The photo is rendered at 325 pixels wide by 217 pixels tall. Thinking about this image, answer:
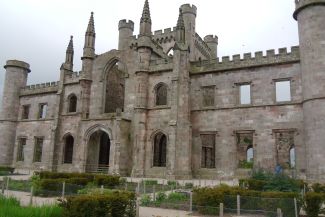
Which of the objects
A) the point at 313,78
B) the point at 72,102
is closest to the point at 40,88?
the point at 72,102

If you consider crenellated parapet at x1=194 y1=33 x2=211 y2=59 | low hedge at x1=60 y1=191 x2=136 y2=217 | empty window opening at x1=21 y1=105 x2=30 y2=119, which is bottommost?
low hedge at x1=60 y1=191 x2=136 y2=217

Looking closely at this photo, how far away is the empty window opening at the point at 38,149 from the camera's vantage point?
36.1 metres

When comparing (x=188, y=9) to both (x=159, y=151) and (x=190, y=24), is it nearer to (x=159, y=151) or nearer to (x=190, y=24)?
(x=190, y=24)

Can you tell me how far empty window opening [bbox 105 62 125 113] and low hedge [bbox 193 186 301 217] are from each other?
70.4 feet

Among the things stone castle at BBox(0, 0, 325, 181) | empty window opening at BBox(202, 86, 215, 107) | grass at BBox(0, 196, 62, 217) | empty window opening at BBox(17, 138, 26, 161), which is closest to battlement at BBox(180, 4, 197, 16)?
stone castle at BBox(0, 0, 325, 181)

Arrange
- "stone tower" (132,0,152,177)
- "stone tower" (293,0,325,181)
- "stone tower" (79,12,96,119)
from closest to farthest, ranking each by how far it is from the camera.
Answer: "stone tower" (293,0,325,181)
"stone tower" (132,0,152,177)
"stone tower" (79,12,96,119)

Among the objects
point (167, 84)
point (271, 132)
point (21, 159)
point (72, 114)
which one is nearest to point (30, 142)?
point (21, 159)

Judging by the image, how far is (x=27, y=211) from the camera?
773 centimetres

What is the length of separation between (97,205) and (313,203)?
7.15m

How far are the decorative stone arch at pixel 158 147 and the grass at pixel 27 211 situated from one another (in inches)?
749

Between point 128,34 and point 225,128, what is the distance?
23.8m

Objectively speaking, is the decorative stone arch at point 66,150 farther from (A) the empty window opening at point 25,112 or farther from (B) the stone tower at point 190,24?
(B) the stone tower at point 190,24

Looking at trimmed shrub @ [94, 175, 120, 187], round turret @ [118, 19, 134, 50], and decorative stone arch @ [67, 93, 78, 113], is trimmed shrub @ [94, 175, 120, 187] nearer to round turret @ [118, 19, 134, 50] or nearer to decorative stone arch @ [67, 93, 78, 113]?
decorative stone arch @ [67, 93, 78, 113]

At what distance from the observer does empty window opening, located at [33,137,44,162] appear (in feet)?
118
